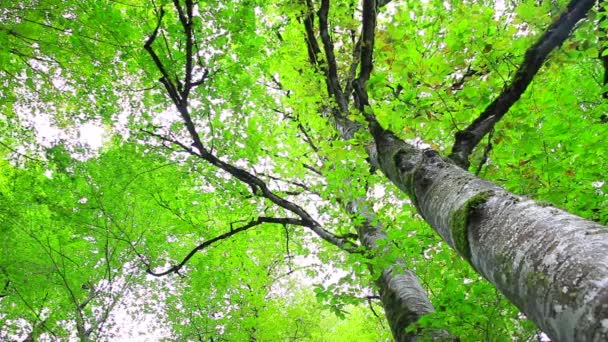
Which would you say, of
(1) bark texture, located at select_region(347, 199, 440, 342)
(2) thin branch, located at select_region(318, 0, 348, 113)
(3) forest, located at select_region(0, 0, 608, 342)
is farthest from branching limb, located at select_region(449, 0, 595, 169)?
(2) thin branch, located at select_region(318, 0, 348, 113)

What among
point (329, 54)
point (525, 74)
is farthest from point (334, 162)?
point (525, 74)

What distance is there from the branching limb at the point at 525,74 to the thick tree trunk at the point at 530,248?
0.28 metres

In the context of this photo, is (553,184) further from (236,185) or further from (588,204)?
(236,185)

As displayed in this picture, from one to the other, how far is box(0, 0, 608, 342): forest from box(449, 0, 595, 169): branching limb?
0.04ft

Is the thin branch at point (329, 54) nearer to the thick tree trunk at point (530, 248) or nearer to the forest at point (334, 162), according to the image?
the forest at point (334, 162)

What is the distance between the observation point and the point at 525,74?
2018 millimetres

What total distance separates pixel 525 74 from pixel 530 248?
4.32 feet

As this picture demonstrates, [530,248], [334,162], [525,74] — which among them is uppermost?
[334,162]

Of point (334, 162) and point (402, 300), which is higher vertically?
point (334, 162)

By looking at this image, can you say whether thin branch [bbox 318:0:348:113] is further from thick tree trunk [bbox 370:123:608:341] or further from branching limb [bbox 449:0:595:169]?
thick tree trunk [bbox 370:123:608:341]

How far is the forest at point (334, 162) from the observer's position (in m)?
1.80

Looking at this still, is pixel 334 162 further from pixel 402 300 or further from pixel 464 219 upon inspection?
pixel 464 219

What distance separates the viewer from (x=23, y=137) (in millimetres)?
8000

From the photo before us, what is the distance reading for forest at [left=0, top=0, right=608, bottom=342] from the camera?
5.90ft
